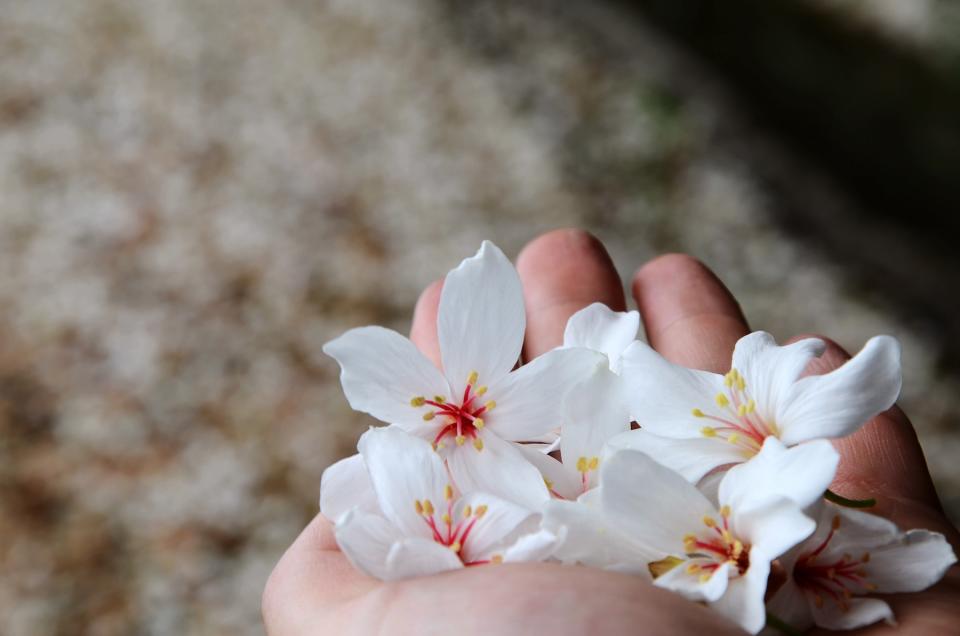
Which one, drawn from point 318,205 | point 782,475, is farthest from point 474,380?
point 318,205

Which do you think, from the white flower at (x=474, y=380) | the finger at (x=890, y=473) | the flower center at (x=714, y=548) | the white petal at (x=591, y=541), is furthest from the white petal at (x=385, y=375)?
the finger at (x=890, y=473)

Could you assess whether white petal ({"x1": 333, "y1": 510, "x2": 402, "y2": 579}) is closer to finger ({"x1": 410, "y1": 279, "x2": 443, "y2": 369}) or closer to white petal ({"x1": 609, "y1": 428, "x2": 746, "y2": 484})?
white petal ({"x1": 609, "y1": 428, "x2": 746, "y2": 484})

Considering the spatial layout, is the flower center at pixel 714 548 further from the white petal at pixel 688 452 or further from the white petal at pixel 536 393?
the white petal at pixel 536 393

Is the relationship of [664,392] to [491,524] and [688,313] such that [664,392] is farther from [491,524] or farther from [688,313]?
[688,313]

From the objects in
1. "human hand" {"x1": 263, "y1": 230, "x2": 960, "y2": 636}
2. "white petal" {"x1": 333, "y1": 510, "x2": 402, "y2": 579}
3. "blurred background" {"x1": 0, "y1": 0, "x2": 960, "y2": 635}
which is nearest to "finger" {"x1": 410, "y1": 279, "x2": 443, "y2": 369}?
"human hand" {"x1": 263, "y1": 230, "x2": 960, "y2": 636}

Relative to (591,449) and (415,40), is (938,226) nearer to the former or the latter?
(415,40)
